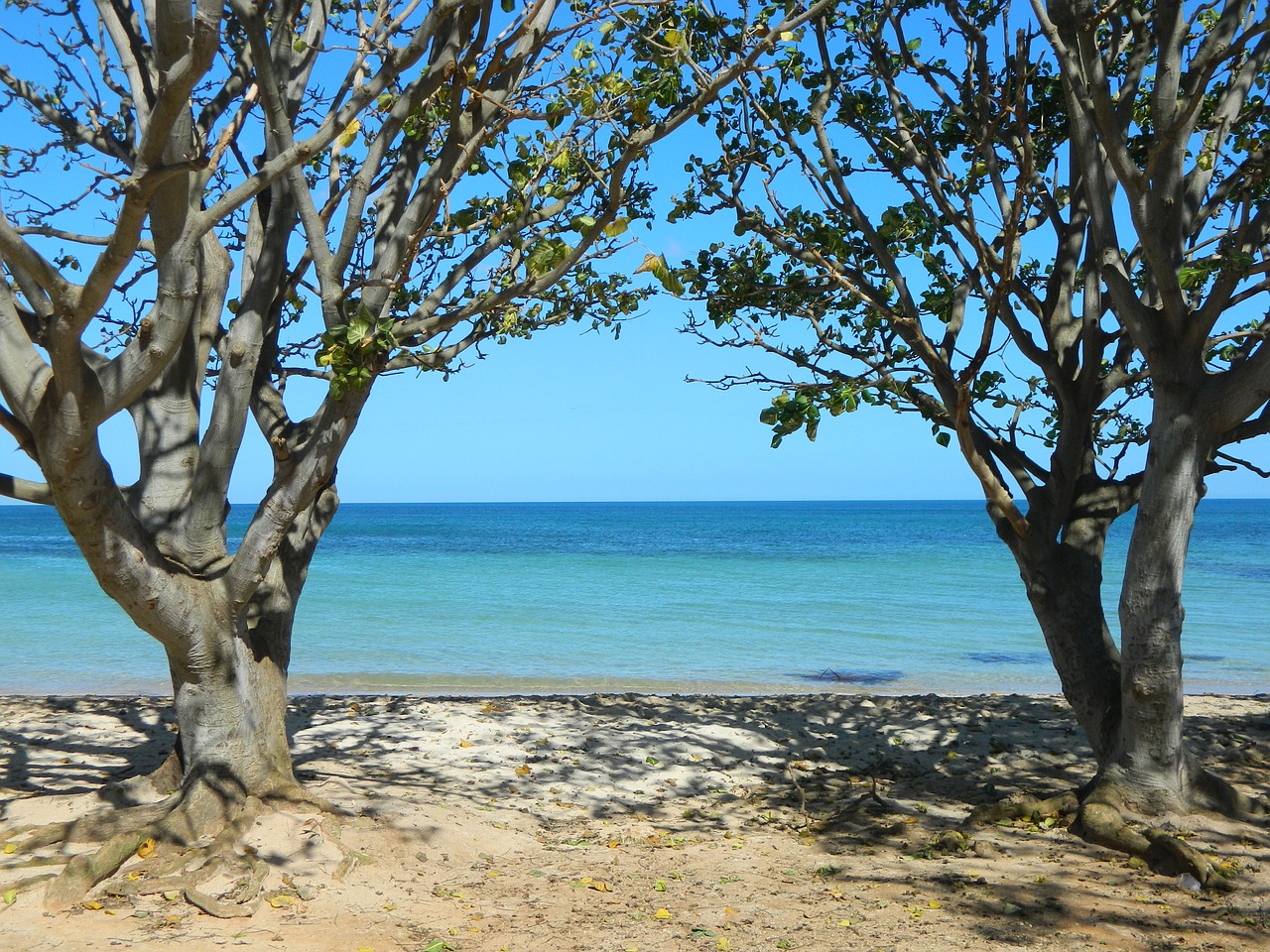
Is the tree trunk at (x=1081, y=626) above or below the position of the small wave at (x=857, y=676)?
above

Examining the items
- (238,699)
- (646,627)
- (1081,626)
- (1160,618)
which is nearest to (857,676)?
(646,627)

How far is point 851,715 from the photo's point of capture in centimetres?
966

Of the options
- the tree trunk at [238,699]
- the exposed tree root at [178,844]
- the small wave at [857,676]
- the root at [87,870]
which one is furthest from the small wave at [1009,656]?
the root at [87,870]

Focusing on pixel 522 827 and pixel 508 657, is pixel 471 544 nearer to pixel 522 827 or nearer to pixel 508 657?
pixel 508 657

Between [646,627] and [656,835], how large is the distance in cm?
1596

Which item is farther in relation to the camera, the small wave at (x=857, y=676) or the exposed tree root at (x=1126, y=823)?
the small wave at (x=857, y=676)

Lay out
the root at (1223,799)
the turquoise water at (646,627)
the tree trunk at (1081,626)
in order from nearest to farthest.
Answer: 1. the root at (1223,799)
2. the tree trunk at (1081,626)
3. the turquoise water at (646,627)

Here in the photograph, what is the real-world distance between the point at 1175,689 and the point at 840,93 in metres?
4.88

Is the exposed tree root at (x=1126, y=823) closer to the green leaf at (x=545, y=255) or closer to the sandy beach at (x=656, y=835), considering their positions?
the sandy beach at (x=656, y=835)

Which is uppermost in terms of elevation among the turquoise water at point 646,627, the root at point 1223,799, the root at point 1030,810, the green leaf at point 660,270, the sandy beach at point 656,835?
the green leaf at point 660,270

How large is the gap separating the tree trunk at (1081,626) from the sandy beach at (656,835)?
786 mm

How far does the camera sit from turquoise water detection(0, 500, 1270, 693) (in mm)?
15906

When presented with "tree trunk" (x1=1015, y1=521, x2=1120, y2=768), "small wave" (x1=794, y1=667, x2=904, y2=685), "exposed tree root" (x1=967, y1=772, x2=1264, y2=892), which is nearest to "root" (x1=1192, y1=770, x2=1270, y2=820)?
"exposed tree root" (x1=967, y1=772, x2=1264, y2=892)

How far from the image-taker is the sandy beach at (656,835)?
15.4ft
